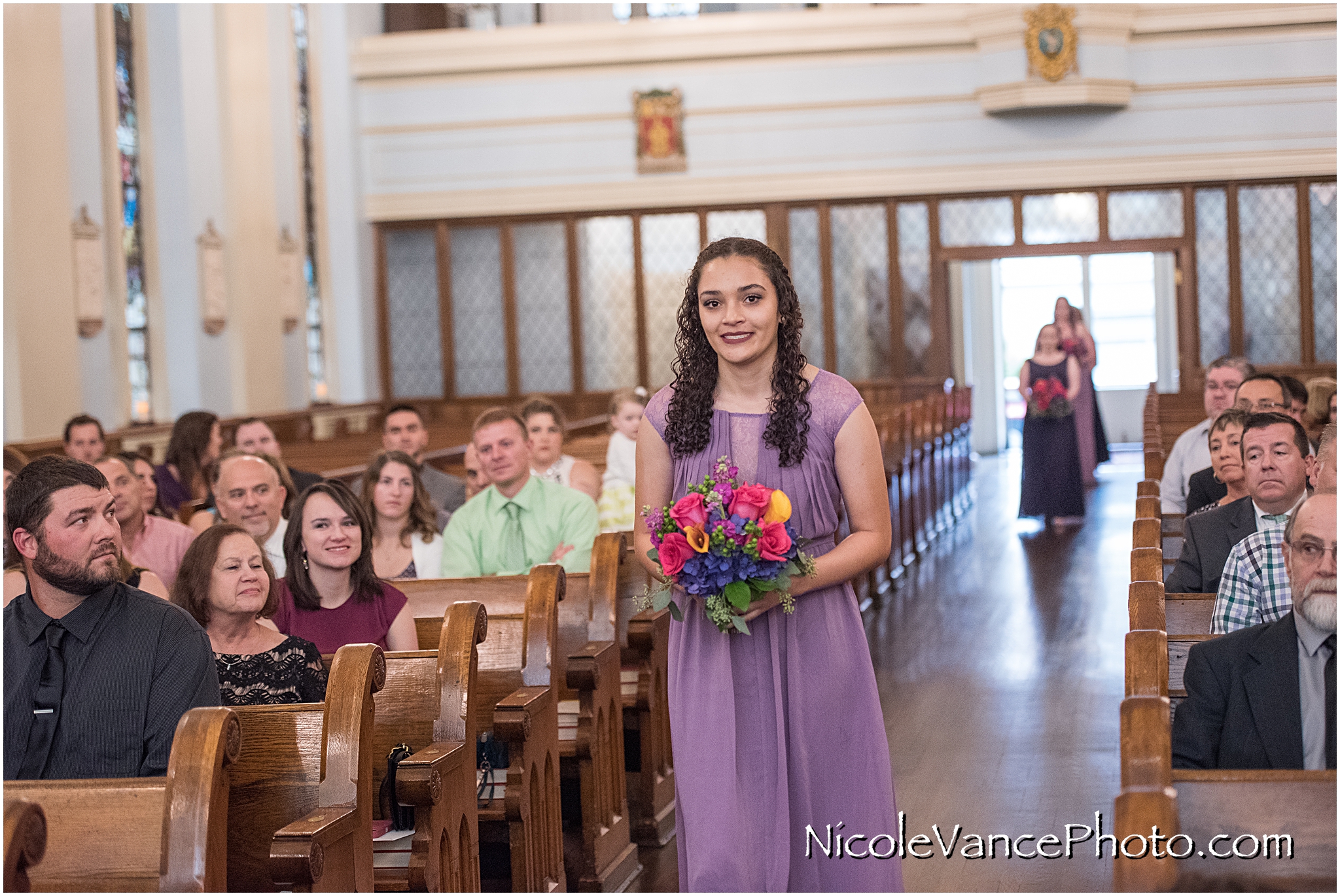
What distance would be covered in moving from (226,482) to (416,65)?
35.7 feet

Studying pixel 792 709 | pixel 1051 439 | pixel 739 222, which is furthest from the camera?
pixel 739 222

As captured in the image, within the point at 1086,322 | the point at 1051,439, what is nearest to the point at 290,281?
the point at 1051,439

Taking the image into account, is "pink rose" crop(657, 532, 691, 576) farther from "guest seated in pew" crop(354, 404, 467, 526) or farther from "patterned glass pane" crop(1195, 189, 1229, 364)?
"patterned glass pane" crop(1195, 189, 1229, 364)

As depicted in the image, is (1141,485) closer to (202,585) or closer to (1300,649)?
(1300,649)

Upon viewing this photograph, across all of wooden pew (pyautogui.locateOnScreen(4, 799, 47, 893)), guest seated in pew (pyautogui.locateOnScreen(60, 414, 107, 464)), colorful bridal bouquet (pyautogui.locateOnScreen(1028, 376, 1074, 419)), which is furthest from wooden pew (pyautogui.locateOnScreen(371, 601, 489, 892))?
colorful bridal bouquet (pyautogui.locateOnScreen(1028, 376, 1074, 419))

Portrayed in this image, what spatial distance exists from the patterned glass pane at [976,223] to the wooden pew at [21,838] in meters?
13.8

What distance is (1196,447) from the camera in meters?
6.52

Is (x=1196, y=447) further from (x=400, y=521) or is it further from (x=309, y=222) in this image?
(x=309, y=222)

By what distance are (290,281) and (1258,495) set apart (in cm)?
1127

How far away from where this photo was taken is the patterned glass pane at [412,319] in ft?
51.9

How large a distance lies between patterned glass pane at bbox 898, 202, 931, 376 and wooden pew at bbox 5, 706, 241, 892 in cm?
1323

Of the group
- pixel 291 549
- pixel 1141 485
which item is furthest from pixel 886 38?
pixel 291 549

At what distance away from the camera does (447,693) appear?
3.41 meters

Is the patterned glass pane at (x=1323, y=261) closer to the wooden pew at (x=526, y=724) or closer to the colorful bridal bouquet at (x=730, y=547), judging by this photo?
the wooden pew at (x=526, y=724)
